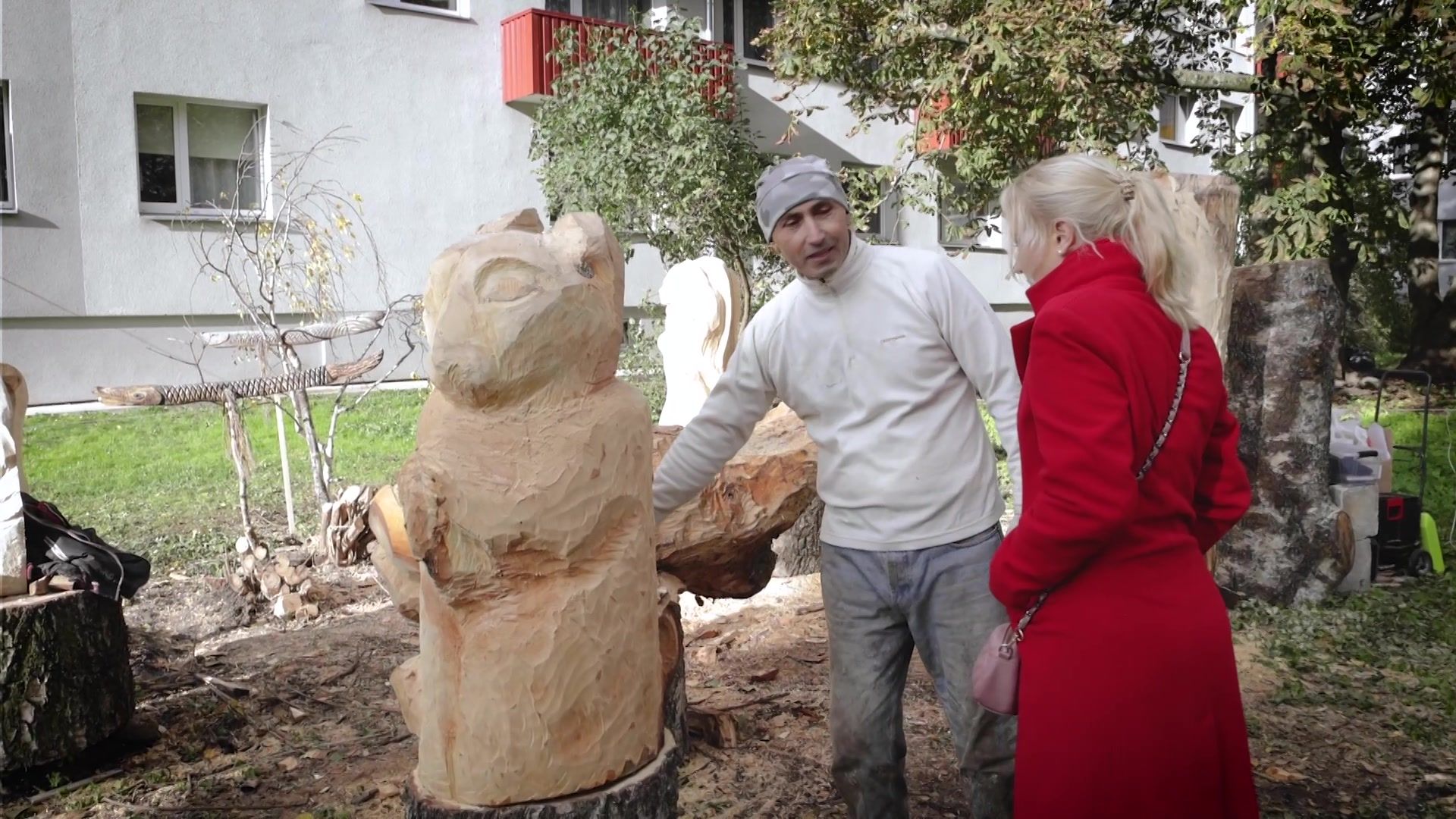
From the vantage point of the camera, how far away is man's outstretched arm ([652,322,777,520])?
7.93 feet

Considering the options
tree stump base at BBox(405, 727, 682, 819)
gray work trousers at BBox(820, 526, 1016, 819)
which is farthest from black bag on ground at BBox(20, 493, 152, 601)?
gray work trousers at BBox(820, 526, 1016, 819)

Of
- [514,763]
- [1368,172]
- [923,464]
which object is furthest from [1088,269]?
[1368,172]

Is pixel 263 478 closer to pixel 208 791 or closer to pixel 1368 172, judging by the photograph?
pixel 208 791

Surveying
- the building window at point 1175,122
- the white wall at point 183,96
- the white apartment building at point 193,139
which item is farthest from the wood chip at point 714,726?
the building window at point 1175,122

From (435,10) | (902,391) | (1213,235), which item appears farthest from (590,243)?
(435,10)

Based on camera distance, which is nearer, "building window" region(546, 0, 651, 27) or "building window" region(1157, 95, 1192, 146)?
"building window" region(546, 0, 651, 27)

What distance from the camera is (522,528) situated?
190 centimetres

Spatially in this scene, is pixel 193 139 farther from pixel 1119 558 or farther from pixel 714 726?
pixel 1119 558

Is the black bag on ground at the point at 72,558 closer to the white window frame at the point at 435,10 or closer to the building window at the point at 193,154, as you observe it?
the building window at the point at 193,154

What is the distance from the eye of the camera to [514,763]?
1931mm

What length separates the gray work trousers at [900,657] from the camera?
220 centimetres

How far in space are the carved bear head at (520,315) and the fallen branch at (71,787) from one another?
2.18 meters

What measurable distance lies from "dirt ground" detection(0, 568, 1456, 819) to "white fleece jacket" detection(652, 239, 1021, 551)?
1.14 m

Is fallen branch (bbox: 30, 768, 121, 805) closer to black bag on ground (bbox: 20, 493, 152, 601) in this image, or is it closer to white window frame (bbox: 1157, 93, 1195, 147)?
black bag on ground (bbox: 20, 493, 152, 601)
